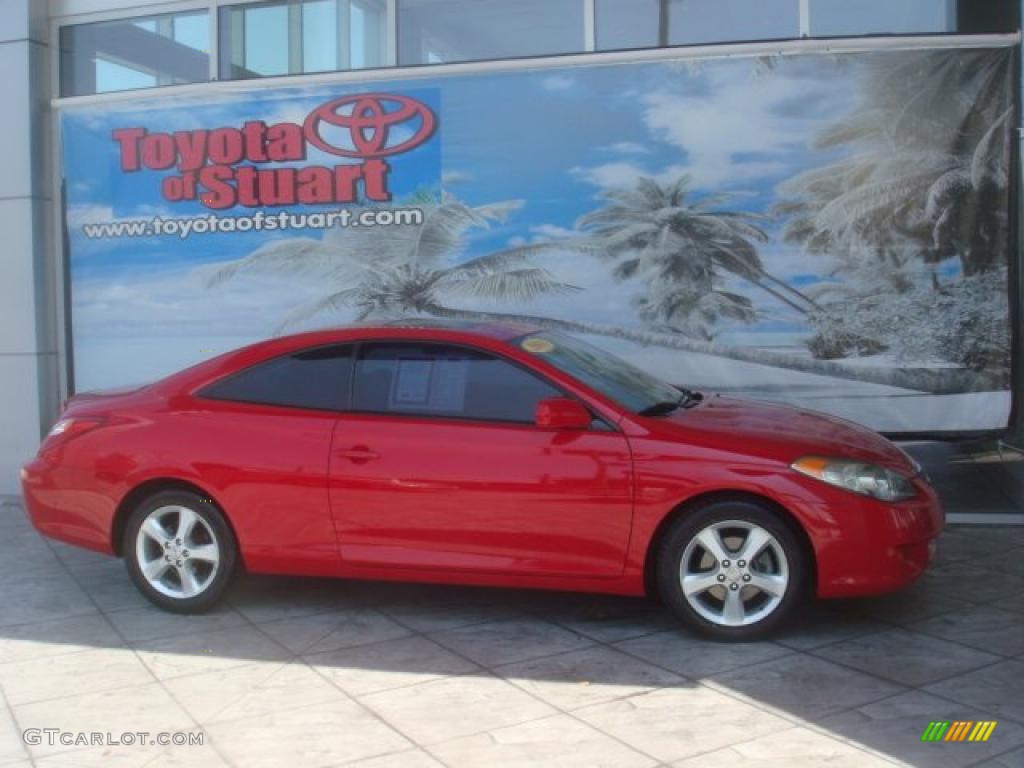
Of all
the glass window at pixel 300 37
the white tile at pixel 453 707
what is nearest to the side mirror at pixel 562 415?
the white tile at pixel 453 707

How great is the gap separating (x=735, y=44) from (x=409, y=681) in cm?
538

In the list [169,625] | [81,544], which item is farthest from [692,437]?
[81,544]

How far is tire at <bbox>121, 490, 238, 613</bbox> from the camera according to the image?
230 inches

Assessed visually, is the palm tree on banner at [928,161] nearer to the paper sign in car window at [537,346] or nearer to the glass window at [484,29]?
the glass window at [484,29]

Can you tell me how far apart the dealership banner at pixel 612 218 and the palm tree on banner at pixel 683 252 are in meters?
0.02

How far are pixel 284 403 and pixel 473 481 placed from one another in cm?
114

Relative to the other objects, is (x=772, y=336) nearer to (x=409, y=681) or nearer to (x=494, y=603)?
(x=494, y=603)

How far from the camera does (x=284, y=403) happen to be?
584 cm

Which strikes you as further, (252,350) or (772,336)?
(772,336)

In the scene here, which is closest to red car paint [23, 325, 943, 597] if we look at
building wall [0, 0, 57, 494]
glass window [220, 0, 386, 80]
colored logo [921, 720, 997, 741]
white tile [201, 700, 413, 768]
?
colored logo [921, 720, 997, 741]

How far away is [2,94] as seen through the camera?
31.3 feet

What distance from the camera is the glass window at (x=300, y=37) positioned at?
9047 mm

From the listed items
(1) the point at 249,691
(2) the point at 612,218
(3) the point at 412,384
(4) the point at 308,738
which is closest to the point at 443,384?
(3) the point at 412,384

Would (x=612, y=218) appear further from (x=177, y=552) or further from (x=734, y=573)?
(x=177, y=552)
